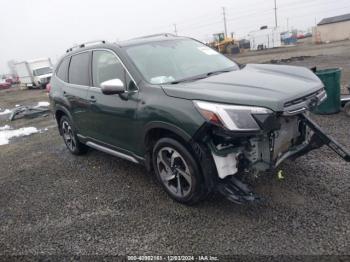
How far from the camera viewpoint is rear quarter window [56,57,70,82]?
5855 mm

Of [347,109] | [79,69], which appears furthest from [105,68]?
[347,109]

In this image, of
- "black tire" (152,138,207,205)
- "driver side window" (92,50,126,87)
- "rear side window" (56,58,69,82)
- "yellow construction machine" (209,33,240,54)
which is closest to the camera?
"black tire" (152,138,207,205)

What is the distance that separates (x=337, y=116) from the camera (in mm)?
6578

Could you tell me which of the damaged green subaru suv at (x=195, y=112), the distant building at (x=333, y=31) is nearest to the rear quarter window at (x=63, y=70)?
the damaged green subaru suv at (x=195, y=112)

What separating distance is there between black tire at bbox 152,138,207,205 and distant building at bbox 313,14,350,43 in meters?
47.0

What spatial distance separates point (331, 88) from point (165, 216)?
4.41m

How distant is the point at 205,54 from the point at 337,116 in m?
3.35

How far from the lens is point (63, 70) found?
5988 mm

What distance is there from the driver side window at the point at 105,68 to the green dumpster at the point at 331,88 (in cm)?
401

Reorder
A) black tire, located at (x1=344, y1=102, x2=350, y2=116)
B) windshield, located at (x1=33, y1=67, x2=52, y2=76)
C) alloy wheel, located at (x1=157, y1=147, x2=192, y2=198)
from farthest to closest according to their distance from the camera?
windshield, located at (x1=33, y1=67, x2=52, y2=76) < black tire, located at (x1=344, y1=102, x2=350, y2=116) < alloy wheel, located at (x1=157, y1=147, x2=192, y2=198)

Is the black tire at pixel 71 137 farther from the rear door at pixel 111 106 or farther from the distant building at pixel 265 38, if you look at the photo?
the distant building at pixel 265 38

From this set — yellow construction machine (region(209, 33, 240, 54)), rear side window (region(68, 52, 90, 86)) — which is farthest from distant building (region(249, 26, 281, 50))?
rear side window (region(68, 52, 90, 86))

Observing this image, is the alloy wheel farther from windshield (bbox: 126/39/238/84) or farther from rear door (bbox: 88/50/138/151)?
windshield (bbox: 126/39/238/84)

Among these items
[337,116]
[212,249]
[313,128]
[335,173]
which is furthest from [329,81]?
[212,249]
